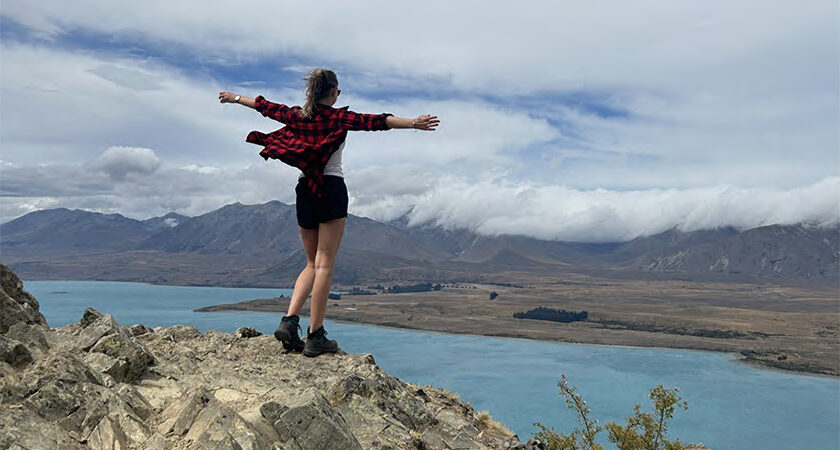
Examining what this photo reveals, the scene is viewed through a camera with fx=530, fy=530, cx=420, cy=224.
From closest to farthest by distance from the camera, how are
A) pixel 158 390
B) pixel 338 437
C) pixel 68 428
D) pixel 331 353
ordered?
pixel 68 428 < pixel 338 437 < pixel 158 390 < pixel 331 353

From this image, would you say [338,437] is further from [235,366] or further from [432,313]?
[432,313]

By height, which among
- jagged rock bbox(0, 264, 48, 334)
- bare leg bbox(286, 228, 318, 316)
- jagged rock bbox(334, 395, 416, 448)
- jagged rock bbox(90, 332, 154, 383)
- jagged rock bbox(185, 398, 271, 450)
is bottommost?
jagged rock bbox(334, 395, 416, 448)

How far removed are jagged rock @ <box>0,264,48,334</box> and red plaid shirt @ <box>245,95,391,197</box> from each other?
3.65 meters

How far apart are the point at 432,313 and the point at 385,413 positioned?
626 feet

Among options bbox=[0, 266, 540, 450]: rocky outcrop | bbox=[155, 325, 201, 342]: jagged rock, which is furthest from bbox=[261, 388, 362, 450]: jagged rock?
bbox=[155, 325, 201, 342]: jagged rock

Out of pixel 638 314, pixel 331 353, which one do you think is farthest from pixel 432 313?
pixel 331 353

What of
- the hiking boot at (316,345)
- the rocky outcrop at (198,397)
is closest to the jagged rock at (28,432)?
the rocky outcrop at (198,397)

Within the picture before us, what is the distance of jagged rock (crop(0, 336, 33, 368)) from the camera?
5.29 metres

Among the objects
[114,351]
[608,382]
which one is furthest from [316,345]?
[608,382]

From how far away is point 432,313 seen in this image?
194 metres

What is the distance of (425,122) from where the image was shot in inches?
222

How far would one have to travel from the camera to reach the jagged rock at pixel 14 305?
638cm

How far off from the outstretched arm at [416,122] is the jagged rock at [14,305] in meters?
5.14

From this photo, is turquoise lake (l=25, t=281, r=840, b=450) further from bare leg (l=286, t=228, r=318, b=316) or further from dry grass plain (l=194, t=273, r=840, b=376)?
bare leg (l=286, t=228, r=318, b=316)
